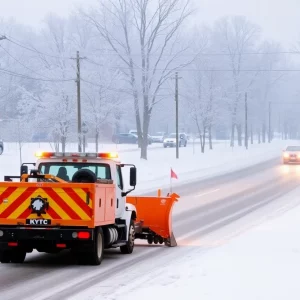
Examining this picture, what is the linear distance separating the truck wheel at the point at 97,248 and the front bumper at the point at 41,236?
28 centimetres

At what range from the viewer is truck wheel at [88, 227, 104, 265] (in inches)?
593

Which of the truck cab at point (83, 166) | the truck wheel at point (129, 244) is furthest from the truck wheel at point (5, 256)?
the truck wheel at point (129, 244)

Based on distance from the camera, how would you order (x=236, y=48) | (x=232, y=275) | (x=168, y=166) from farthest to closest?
1. (x=236, y=48)
2. (x=168, y=166)
3. (x=232, y=275)

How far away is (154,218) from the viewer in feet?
61.5

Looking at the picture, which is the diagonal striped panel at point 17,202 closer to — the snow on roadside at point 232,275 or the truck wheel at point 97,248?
the truck wheel at point 97,248

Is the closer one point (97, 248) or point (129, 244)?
point (97, 248)

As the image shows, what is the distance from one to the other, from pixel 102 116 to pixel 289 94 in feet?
336

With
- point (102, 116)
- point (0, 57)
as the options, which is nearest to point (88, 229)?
point (102, 116)

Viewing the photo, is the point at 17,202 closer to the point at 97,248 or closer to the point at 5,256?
the point at 5,256

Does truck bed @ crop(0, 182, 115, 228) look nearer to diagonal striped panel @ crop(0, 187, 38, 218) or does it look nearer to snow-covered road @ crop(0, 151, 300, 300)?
diagonal striped panel @ crop(0, 187, 38, 218)

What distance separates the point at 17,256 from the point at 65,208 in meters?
1.61

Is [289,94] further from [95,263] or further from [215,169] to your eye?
[95,263]

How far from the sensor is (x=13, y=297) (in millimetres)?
11922

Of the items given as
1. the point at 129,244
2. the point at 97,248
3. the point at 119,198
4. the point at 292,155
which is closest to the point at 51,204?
the point at 97,248
